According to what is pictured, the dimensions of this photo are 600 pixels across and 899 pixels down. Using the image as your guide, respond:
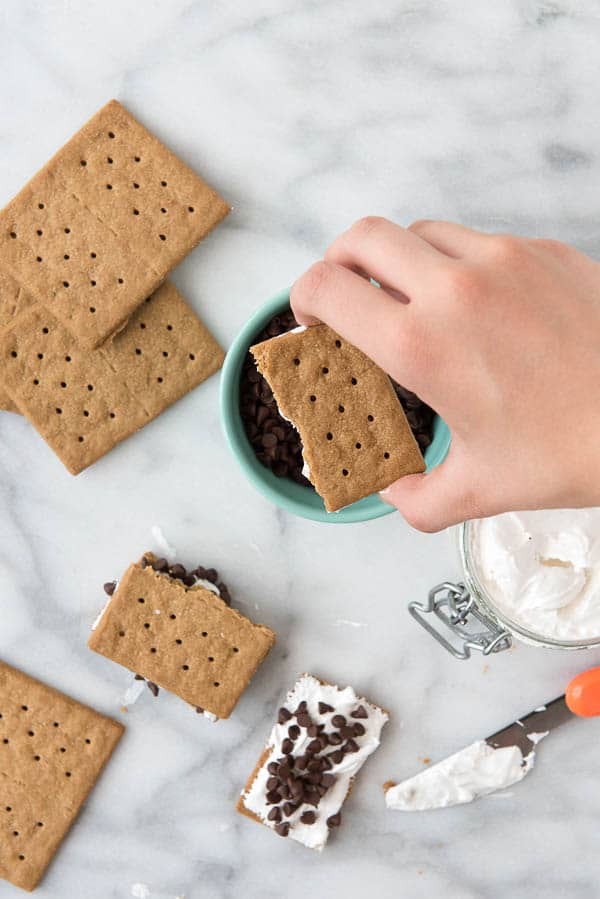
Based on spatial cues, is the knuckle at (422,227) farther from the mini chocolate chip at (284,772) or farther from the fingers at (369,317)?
the mini chocolate chip at (284,772)

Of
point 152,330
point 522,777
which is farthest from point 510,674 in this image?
point 152,330

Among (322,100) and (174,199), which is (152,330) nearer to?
(174,199)

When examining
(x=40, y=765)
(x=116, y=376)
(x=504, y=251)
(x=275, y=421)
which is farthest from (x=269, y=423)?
(x=40, y=765)

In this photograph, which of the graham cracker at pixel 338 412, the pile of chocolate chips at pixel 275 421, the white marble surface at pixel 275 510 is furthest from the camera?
the white marble surface at pixel 275 510

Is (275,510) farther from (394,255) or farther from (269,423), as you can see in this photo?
(394,255)

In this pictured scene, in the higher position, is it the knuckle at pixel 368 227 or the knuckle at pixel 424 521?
the knuckle at pixel 368 227

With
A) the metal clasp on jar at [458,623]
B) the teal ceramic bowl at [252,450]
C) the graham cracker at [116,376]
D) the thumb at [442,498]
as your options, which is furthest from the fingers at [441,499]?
the graham cracker at [116,376]
